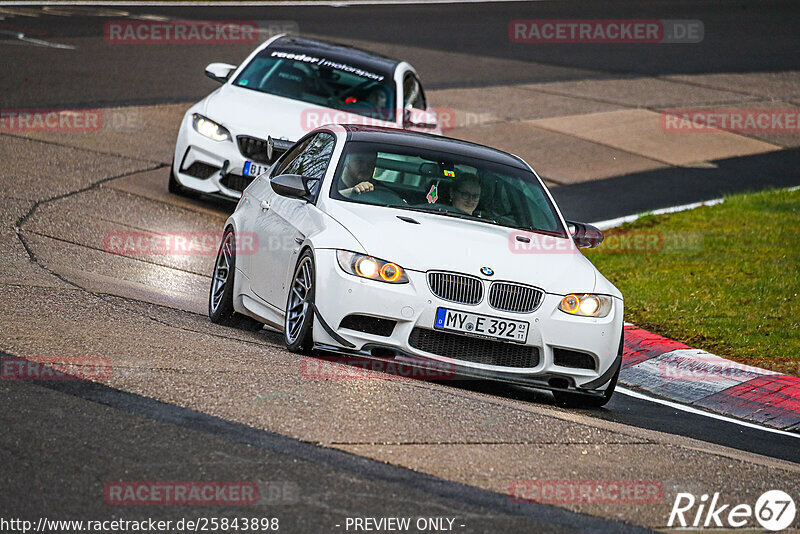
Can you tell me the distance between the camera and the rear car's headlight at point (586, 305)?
7941mm

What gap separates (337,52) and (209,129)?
2.21 m

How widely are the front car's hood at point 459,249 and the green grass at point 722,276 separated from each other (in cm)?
260

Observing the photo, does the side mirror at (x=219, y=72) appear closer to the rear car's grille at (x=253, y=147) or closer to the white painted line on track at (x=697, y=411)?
the rear car's grille at (x=253, y=147)

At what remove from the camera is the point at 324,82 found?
14.7 meters

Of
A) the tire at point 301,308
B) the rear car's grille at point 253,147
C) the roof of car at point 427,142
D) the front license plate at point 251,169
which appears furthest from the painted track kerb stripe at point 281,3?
the tire at point 301,308

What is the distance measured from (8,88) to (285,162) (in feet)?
33.8

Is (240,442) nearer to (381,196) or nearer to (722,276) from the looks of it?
(381,196)

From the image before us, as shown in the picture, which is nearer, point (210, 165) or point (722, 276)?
point (722, 276)

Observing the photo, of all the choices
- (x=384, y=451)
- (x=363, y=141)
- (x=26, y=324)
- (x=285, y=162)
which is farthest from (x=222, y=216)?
(x=384, y=451)

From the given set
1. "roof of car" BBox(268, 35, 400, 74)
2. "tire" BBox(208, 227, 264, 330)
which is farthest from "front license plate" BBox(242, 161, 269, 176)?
"tire" BBox(208, 227, 264, 330)

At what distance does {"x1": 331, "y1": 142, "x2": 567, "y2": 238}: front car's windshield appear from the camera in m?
8.79

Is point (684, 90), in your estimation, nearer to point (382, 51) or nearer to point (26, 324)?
point (382, 51)

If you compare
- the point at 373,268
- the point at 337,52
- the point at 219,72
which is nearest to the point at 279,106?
the point at 219,72

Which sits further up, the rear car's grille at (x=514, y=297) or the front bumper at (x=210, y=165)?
the rear car's grille at (x=514, y=297)
